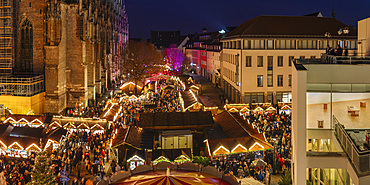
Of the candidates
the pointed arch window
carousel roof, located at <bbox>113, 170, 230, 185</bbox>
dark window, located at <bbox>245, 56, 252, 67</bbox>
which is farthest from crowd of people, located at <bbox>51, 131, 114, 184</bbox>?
dark window, located at <bbox>245, 56, 252, 67</bbox>

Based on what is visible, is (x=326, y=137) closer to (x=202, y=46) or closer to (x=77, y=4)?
(x=77, y=4)

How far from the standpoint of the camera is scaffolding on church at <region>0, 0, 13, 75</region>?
124 feet

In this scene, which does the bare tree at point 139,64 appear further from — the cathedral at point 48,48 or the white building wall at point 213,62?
the cathedral at point 48,48

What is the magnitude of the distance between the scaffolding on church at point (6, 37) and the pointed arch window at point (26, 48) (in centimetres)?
109

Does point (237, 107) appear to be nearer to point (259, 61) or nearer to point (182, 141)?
point (259, 61)

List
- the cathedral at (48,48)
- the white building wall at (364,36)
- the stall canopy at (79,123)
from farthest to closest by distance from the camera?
the cathedral at (48,48)
the stall canopy at (79,123)
the white building wall at (364,36)

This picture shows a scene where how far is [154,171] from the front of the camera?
14766mm

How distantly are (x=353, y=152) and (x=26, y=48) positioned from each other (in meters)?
34.8

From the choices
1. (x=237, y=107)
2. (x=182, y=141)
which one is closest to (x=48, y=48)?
(x=237, y=107)

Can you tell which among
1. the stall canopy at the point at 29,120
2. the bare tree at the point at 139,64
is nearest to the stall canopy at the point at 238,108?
the stall canopy at the point at 29,120

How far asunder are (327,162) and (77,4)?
113ft

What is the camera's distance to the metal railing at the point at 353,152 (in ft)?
33.8

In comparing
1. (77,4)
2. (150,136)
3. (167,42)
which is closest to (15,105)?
(77,4)

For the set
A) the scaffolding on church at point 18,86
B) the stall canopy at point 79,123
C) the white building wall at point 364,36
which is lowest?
the stall canopy at point 79,123
